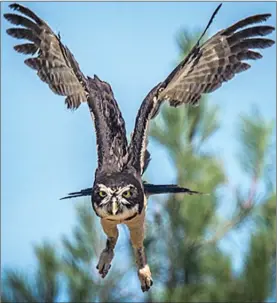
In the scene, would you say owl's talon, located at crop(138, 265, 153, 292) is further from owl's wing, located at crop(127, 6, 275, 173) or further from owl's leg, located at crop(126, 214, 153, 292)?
owl's wing, located at crop(127, 6, 275, 173)

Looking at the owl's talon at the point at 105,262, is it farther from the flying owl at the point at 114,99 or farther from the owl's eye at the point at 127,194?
the owl's eye at the point at 127,194

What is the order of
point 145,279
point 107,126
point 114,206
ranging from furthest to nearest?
point 145,279 < point 107,126 < point 114,206

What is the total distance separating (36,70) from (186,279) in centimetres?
341

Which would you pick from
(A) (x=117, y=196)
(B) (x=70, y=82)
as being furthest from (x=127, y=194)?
(B) (x=70, y=82)

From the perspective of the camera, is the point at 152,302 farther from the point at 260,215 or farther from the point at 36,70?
the point at 36,70

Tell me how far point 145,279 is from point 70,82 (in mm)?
1033

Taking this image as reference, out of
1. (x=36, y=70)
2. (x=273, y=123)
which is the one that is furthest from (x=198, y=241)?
(x=36, y=70)

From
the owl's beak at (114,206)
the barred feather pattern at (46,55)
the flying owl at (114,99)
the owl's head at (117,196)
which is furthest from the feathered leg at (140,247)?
the barred feather pattern at (46,55)

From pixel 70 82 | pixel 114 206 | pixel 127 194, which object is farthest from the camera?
pixel 70 82

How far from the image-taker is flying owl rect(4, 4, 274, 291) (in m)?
5.71

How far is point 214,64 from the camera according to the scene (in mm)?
6676

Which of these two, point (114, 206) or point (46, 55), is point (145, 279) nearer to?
point (114, 206)

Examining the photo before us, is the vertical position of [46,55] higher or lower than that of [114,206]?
higher

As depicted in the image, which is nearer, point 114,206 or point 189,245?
point 114,206
